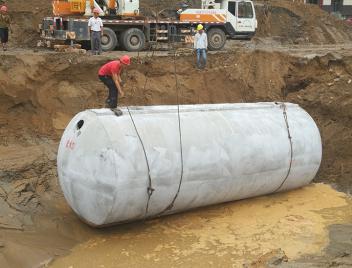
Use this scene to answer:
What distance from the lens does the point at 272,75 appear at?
52.6 ft

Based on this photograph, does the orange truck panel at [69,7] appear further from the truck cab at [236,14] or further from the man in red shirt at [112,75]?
the man in red shirt at [112,75]

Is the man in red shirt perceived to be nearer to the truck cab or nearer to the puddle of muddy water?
the puddle of muddy water

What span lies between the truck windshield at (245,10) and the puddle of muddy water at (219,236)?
1355 cm

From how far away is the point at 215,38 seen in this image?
2209 cm

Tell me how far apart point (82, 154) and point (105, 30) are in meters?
12.3

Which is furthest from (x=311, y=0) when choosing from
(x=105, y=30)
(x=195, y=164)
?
(x=195, y=164)

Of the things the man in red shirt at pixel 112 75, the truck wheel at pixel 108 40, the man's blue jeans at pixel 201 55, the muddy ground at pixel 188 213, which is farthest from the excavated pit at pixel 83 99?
the truck wheel at pixel 108 40

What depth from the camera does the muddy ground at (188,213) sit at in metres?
8.36

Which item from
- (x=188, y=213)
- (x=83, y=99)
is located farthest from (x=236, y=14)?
(x=188, y=213)

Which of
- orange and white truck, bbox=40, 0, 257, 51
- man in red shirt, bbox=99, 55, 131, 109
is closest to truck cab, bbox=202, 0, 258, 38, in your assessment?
orange and white truck, bbox=40, 0, 257, 51

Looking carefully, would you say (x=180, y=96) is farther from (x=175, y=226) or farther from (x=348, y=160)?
(x=175, y=226)

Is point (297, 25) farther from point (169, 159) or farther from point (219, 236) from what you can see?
point (169, 159)

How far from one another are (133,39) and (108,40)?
3.85 ft

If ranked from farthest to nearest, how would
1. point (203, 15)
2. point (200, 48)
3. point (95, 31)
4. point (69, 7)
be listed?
point (203, 15)
point (69, 7)
point (95, 31)
point (200, 48)
